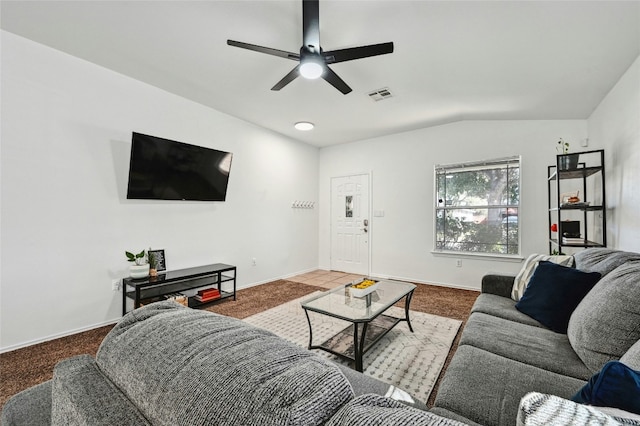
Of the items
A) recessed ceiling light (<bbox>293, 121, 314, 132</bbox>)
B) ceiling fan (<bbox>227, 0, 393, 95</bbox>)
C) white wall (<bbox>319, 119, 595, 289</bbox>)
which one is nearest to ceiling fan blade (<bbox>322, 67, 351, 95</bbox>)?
ceiling fan (<bbox>227, 0, 393, 95</bbox>)

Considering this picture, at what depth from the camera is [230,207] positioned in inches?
166

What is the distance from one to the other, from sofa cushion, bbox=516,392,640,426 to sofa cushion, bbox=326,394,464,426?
12 centimetres

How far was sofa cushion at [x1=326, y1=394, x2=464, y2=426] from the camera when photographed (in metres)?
0.39

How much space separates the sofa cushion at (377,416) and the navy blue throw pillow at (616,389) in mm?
424

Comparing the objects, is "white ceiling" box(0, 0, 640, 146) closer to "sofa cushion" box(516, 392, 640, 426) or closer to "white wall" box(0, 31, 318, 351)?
"white wall" box(0, 31, 318, 351)

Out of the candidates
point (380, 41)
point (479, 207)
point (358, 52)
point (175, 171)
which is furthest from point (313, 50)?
point (479, 207)

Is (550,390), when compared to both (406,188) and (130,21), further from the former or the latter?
(406,188)

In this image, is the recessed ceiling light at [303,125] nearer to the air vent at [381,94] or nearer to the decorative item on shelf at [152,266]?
the air vent at [381,94]

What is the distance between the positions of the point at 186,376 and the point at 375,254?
499 centimetres

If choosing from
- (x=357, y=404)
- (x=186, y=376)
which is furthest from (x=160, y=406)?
(x=357, y=404)

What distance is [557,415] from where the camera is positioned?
16.0 inches

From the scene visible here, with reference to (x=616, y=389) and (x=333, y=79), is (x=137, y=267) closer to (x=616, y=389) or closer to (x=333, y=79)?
(x=333, y=79)

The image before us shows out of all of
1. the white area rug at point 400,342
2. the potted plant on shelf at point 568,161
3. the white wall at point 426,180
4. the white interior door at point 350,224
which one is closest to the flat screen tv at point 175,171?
the white area rug at point 400,342

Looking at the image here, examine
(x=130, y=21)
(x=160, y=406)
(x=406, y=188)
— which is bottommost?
(x=160, y=406)
